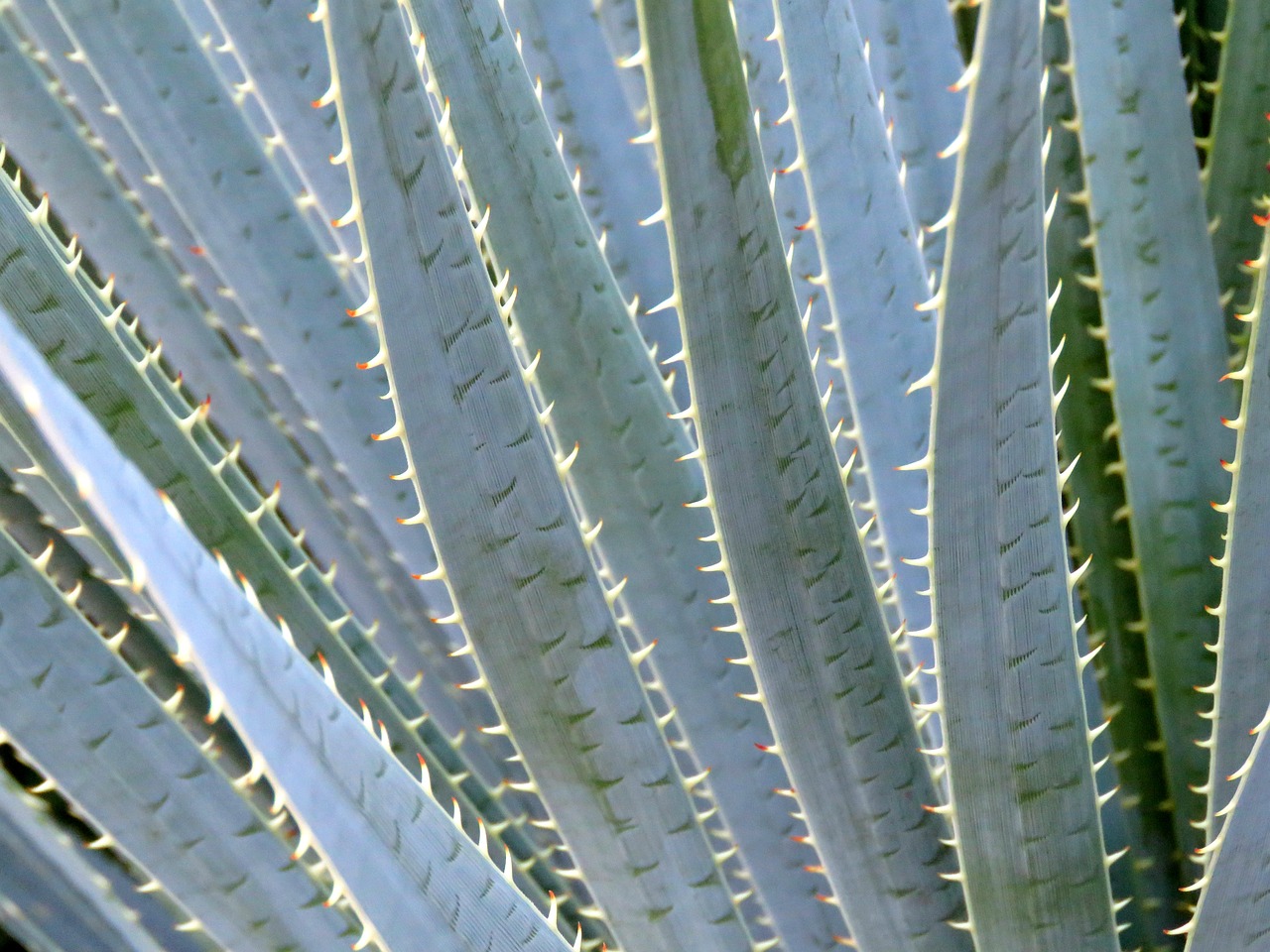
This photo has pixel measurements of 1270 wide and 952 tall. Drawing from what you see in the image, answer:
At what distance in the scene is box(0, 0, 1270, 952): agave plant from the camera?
1.87 feet

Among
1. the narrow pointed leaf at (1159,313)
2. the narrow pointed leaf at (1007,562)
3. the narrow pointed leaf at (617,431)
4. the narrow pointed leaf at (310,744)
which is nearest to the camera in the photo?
the narrow pointed leaf at (310,744)

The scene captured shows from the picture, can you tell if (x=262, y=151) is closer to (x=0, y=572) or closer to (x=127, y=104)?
(x=127, y=104)

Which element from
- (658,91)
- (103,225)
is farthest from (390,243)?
(103,225)

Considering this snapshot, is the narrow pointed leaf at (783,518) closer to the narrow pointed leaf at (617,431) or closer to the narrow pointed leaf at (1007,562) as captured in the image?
the narrow pointed leaf at (1007,562)

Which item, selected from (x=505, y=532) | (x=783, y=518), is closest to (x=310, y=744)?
(x=505, y=532)

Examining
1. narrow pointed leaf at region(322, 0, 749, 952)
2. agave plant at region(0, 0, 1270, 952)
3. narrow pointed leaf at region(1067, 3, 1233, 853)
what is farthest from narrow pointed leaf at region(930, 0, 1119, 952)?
narrow pointed leaf at region(1067, 3, 1233, 853)

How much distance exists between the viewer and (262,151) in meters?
1.01

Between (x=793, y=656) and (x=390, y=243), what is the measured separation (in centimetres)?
33

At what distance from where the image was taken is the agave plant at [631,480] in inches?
22.5

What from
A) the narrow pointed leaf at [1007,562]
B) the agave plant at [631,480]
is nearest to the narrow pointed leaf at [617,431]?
the agave plant at [631,480]

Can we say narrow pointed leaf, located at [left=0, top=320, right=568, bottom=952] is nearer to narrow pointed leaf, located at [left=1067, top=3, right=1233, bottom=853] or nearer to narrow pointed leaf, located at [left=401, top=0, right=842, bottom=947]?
narrow pointed leaf, located at [left=401, top=0, right=842, bottom=947]

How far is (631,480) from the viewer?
34.6 inches

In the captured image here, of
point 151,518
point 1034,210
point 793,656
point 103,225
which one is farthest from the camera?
point 103,225

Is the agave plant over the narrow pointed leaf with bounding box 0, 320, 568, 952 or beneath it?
over
